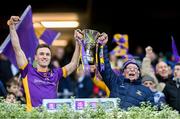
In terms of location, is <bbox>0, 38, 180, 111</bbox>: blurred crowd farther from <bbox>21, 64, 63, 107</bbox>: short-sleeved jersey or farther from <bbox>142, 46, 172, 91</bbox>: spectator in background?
<bbox>21, 64, 63, 107</bbox>: short-sleeved jersey

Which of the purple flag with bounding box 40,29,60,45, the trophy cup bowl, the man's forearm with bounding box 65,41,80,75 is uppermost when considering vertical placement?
the purple flag with bounding box 40,29,60,45

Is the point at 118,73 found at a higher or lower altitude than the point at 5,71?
lower

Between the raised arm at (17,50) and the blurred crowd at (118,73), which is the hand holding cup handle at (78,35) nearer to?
the blurred crowd at (118,73)

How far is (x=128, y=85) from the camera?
8531mm

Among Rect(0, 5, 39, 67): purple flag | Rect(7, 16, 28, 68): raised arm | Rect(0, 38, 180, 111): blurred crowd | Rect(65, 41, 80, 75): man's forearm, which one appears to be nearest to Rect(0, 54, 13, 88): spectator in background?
Rect(0, 38, 180, 111): blurred crowd

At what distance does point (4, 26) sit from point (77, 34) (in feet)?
40.3

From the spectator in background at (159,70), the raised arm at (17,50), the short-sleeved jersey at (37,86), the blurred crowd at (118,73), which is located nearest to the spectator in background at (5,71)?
the blurred crowd at (118,73)

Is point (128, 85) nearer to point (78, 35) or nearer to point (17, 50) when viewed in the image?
point (78, 35)

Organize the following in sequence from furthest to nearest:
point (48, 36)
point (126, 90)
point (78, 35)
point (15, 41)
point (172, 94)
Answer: point (48, 36)
point (172, 94)
point (126, 90)
point (78, 35)
point (15, 41)

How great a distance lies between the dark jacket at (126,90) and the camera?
8367 millimetres

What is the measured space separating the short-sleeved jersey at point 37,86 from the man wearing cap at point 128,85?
85cm

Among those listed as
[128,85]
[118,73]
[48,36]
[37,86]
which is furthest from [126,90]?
[48,36]

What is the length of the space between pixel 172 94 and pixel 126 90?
143cm

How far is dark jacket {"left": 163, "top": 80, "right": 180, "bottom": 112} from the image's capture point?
9.54 metres
